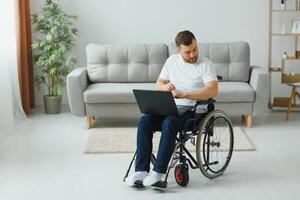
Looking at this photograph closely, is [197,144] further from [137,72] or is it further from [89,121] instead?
[137,72]

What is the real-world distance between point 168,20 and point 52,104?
1632mm

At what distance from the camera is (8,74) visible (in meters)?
5.16

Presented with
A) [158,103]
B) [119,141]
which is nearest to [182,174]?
[158,103]

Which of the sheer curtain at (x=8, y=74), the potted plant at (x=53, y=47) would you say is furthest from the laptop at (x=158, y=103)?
the potted plant at (x=53, y=47)

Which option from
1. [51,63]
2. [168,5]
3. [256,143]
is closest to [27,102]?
[51,63]

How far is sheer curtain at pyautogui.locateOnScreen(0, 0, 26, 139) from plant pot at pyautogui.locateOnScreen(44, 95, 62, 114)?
36 cm

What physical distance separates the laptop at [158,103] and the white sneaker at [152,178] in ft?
1.33

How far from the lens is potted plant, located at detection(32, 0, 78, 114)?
569 centimetres

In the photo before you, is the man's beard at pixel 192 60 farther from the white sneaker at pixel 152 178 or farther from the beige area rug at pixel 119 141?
the beige area rug at pixel 119 141

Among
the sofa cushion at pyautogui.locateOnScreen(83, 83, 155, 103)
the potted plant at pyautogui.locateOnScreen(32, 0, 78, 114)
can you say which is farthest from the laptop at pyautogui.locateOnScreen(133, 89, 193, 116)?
the potted plant at pyautogui.locateOnScreen(32, 0, 78, 114)

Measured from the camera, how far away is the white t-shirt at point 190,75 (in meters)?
3.55

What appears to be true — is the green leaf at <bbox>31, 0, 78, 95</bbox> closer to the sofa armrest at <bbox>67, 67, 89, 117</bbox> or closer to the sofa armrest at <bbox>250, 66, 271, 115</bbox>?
the sofa armrest at <bbox>67, 67, 89, 117</bbox>

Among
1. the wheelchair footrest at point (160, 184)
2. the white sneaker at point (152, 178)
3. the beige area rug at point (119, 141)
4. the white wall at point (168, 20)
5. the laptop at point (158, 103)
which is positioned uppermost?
the white wall at point (168, 20)

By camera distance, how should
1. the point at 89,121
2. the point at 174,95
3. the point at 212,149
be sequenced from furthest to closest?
1. the point at 89,121
2. the point at 212,149
3. the point at 174,95
